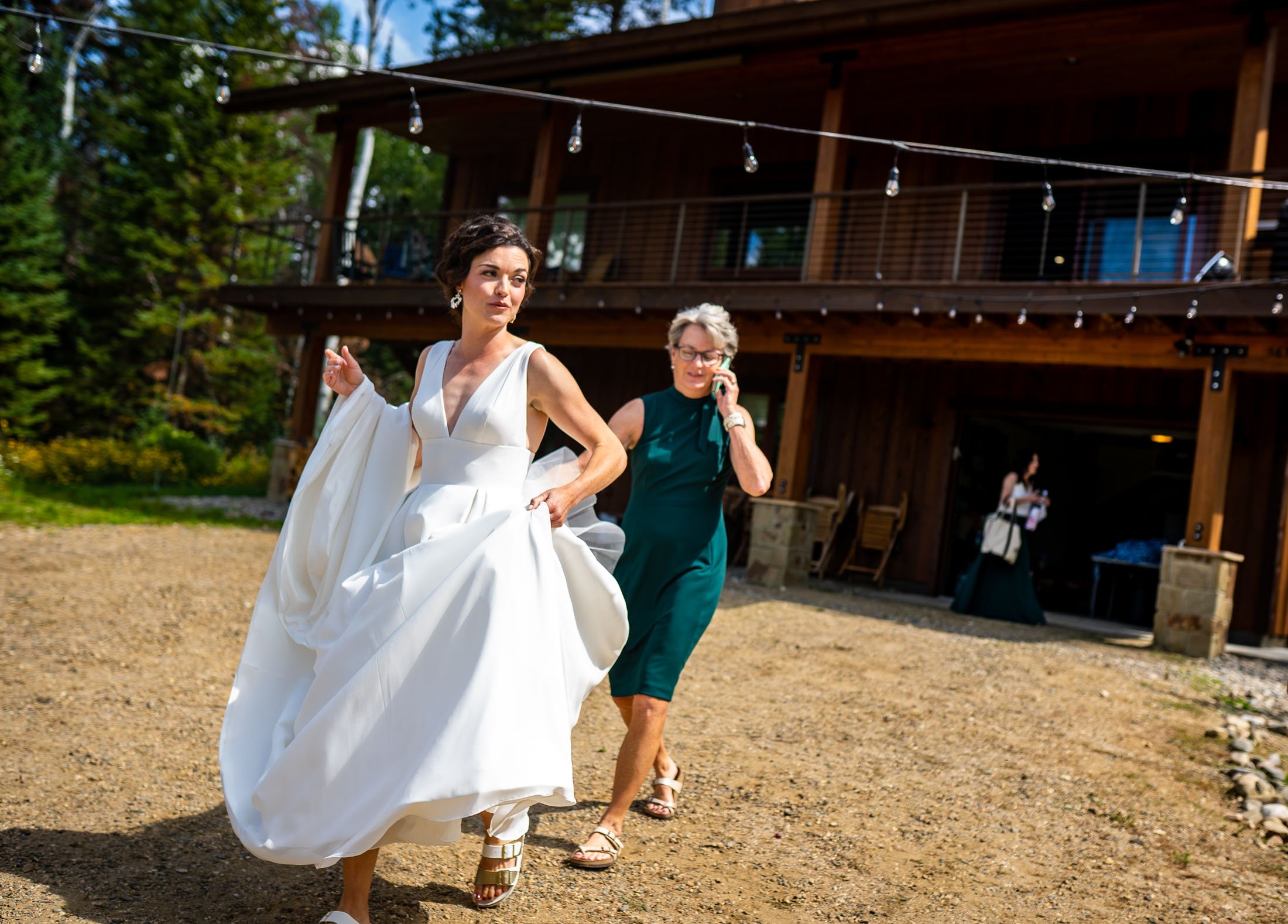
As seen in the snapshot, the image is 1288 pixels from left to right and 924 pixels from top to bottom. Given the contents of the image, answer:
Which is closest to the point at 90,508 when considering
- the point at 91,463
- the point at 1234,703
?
the point at 91,463

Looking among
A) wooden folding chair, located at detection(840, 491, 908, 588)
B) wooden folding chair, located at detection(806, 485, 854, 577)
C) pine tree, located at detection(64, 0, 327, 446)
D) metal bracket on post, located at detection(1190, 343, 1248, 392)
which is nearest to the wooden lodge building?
metal bracket on post, located at detection(1190, 343, 1248, 392)

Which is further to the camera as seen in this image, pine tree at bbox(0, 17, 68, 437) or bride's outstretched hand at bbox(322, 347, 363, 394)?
pine tree at bbox(0, 17, 68, 437)

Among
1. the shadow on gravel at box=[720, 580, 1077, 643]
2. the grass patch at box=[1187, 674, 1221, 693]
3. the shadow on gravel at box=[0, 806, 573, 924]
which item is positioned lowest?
the shadow on gravel at box=[0, 806, 573, 924]

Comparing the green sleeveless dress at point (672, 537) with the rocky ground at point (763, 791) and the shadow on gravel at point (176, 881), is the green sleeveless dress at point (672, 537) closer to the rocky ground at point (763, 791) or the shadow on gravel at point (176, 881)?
the rocky ground at point (763, 791)

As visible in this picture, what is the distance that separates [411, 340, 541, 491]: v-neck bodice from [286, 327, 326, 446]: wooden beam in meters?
13.6

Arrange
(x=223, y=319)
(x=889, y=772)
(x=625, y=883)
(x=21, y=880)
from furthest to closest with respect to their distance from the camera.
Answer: (x=223, y=319) → (x=889, y=772) → (x=625, y=883) → (x=21, y=880)

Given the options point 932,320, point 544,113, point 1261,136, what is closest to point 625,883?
point 932,320

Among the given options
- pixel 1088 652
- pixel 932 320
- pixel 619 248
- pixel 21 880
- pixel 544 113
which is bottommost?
pixel 21 880

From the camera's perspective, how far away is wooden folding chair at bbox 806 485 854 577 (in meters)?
13.0

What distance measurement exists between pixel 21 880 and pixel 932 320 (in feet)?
31.4

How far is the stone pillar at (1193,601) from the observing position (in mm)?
8703

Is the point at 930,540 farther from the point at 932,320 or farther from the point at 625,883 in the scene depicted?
the point at 625,883

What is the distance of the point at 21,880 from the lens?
109 inches

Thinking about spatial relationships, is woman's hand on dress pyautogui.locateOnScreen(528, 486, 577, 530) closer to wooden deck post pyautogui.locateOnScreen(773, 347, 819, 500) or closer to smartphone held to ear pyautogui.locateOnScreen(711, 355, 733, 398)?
smartphone held to ear pyautogui.locateOnScreen(711, 355, 733, 398)
